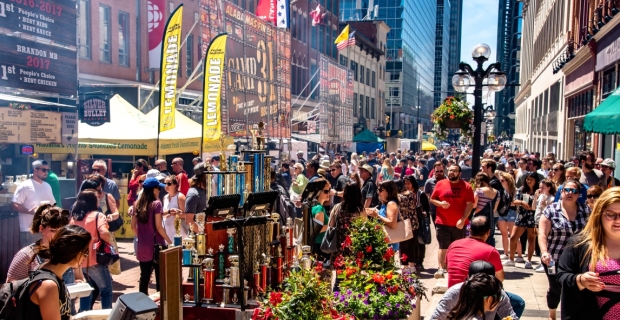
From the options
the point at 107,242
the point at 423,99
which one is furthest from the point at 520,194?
the point at 423,99

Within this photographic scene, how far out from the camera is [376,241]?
6207mm

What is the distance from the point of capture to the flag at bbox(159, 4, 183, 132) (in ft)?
46.7

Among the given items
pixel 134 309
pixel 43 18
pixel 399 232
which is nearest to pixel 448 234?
pixel 399 232

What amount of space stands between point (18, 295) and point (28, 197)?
6.03 m

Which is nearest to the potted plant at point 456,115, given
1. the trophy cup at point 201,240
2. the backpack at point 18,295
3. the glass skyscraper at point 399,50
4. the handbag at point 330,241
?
the handbag at point 330,241

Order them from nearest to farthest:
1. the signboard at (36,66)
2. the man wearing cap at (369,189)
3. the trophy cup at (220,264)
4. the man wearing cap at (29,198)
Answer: the trophy cup at (220,264) < the man wearing cap at (29,198) < the man wearing cap at (369,189) < the signboard at (36,66)

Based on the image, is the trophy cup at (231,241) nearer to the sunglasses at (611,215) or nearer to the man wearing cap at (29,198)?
the sunglasses at (611,215)

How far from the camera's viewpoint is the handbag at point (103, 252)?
22.2 ft

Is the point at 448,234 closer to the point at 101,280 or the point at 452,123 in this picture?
the point at 101,280

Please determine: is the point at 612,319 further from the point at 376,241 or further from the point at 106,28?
the point at 106,28

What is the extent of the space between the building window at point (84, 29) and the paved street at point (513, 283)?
476 inches

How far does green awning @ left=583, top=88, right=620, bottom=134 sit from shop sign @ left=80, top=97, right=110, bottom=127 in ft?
37.4

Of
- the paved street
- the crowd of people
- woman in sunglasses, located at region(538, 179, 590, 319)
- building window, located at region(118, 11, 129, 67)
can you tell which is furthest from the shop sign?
woman in sunglasses, located at region(538, 179, 590, 319)

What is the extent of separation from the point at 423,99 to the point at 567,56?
105m
